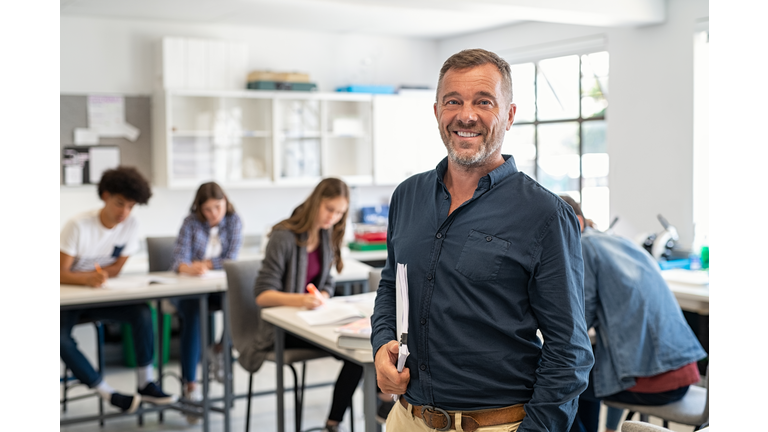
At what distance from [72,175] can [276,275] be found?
3.00 meters

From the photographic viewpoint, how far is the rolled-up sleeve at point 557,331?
135 centimetres

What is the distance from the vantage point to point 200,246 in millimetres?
4176

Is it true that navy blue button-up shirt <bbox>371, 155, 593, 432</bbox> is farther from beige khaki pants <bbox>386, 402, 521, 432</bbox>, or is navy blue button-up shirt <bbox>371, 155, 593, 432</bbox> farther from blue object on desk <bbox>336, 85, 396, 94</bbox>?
blue object on desk <bbox>336, 85, 396, 94</bbox>

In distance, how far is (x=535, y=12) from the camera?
4266 millimetres

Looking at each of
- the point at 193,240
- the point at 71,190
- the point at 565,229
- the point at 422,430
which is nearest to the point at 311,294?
the point at 193,240

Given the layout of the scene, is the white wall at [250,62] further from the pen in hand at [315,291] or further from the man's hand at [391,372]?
the man's hand at [391,372]

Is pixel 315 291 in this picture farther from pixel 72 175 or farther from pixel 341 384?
pixel 72 175

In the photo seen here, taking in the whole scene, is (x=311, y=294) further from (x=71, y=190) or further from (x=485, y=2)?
(x=71, y=190)

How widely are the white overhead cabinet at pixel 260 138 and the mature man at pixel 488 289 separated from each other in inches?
169

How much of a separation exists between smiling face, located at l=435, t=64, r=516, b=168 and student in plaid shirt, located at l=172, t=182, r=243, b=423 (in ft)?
9.42

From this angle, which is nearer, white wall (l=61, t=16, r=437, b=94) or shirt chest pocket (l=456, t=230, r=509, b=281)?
shirt chest pocket (l=456, t=230, r=509, b=281)

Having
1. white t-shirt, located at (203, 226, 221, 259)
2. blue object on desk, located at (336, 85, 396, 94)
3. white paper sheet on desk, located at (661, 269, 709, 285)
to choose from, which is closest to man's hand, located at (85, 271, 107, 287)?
white t-shirt, located at (203, 226, 221, 259)

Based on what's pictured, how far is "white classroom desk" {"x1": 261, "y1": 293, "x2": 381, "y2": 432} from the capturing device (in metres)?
2.35

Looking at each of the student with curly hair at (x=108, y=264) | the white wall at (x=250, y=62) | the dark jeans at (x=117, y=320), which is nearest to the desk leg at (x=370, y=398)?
the student with curly hair at (x=108, y=264)
